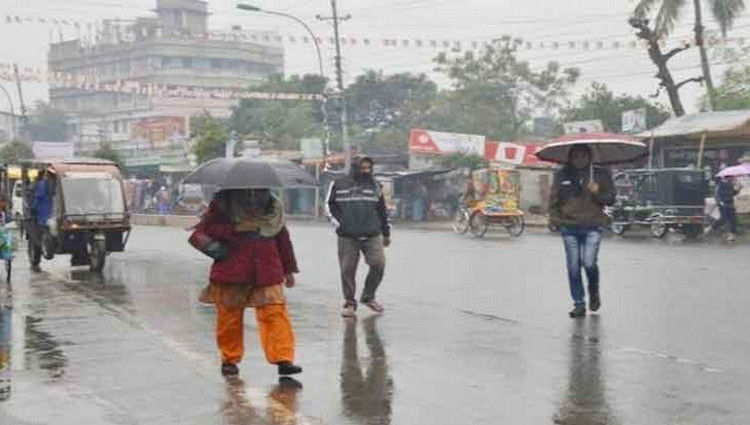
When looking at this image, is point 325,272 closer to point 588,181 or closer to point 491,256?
point 491,256

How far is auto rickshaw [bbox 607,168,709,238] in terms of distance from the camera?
26969 millimetres

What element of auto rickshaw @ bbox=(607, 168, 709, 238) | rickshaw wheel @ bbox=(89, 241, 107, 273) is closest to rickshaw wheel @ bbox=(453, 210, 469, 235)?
auto rickshaw @ bbox=(607, 168, 709, 238)

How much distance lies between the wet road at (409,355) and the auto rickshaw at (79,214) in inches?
57.3

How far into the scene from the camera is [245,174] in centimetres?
788

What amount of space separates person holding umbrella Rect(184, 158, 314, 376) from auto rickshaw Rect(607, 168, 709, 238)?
20.1 m

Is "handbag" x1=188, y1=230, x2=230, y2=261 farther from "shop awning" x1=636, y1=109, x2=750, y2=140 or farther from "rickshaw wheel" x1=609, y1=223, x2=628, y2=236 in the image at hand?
"shop awning" x1=636, y1=109, x2=750, y2=140

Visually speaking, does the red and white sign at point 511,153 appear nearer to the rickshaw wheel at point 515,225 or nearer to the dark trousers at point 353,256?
the rickshaw wheel at point 515,225

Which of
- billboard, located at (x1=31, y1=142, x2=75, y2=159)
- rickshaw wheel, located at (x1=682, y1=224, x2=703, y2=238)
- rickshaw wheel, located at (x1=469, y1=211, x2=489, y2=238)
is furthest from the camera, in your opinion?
billboard, located at (x1=31, y1=142, x2=75, y2=159)

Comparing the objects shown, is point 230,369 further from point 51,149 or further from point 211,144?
point 51,149

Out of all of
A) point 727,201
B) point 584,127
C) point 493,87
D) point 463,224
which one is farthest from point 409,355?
point 493,87

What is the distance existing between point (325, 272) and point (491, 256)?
4366mm

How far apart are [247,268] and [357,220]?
368 centimetres

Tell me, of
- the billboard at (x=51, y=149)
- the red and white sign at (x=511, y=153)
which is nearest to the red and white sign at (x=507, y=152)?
the red and white sign at (x=511, y=153)

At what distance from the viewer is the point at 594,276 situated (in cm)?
1122
